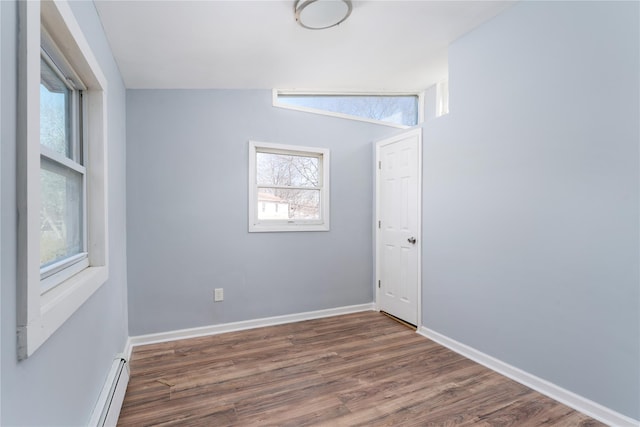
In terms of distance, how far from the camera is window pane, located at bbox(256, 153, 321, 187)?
3385 millimetres

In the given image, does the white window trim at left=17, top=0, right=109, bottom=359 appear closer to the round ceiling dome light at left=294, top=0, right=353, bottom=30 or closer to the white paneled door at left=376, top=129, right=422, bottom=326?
the round ceiling dome light at left=294, top=0, right=353, bottom=30

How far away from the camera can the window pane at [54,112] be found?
1.32m

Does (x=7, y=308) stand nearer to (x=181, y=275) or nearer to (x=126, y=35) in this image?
(x=126, y=35)

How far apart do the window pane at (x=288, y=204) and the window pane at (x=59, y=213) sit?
5.93 feet

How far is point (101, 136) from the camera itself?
6.03 ft

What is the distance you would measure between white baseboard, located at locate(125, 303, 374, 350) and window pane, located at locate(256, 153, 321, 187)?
1.46 m

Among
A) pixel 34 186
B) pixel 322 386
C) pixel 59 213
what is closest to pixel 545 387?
pixel 322 386

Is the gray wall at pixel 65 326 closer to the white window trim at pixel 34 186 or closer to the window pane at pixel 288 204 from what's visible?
the white window trim at pixel 34 186

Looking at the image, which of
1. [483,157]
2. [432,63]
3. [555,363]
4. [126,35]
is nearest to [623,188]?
[483,157]

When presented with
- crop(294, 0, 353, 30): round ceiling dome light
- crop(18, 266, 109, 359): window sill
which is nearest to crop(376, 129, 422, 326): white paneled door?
crop(294, 0, 353, 30): round ceiling dome light

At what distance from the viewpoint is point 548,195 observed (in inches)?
80.9

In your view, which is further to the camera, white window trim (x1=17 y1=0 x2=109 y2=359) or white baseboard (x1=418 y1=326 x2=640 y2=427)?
white baseboard (x1=418 y1=326 x2=640 y2=427)

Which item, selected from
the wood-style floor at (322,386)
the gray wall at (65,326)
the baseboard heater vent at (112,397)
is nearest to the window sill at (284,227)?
the wood-style floor at (322,386)

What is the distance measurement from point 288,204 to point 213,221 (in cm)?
85
